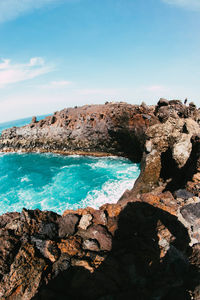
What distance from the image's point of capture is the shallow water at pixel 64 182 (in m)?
18.5

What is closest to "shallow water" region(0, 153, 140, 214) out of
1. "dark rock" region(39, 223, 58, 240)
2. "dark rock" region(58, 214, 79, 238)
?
"dark rock" region(58, 214, 79, 238)

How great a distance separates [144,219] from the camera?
694 cm

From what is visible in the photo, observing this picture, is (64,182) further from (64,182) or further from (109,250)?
(109,250)

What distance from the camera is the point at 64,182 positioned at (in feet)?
78.5

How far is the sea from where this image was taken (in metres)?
18.4

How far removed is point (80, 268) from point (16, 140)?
52017 millimetres

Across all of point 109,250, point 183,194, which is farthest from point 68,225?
point 183,194

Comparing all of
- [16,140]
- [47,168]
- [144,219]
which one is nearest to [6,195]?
[47,168]

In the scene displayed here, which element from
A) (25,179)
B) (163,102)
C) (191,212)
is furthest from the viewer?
(25,179)

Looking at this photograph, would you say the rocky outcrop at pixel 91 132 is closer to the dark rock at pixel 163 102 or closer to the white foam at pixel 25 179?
the dark rock at pixel 163 102

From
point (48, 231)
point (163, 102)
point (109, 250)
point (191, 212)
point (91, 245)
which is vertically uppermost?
point (163, 102)

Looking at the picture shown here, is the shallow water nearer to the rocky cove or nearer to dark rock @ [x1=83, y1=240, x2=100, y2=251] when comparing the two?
the rocky cove

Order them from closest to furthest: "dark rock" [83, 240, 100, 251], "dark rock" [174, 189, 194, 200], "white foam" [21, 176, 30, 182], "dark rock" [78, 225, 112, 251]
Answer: "dark rock" [83, 240, 100, 251], "dark rock" [78, 225, 112, 251], "dark rock" [174, 189, 194, 200], "white foam" [21, 176, 30, 182]

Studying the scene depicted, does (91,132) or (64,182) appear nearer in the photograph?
(64,182)
